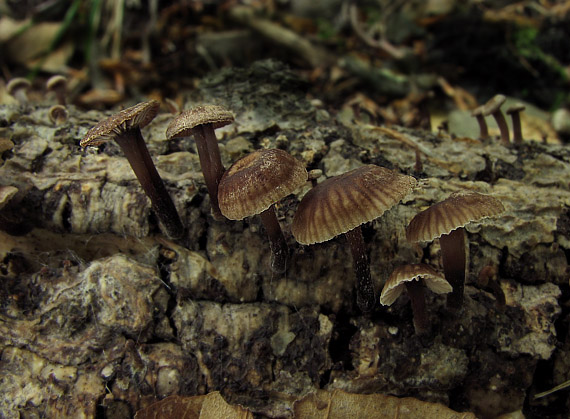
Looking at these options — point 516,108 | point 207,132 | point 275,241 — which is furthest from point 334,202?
point 516,108

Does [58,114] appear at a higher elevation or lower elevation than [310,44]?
higher

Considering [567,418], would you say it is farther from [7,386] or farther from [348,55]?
[348,55]

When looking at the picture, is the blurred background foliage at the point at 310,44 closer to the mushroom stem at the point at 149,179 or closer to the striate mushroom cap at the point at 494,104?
the striate mushroom cap at the point at 494,104

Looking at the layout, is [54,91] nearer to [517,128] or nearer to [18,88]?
[18,88]

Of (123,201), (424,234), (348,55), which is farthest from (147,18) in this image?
(424,234)

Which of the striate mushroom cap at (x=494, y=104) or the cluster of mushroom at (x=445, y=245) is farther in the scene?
the striate mushroom cap at (x=494, y=104)

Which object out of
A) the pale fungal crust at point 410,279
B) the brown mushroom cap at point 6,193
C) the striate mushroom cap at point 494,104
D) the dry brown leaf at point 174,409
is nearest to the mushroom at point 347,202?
the pale fungal crust at point 410,279

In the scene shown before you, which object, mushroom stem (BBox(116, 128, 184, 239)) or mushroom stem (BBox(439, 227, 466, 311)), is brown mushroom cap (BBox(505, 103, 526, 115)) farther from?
mushroom stem (BBox(116, 128, 184, 239))

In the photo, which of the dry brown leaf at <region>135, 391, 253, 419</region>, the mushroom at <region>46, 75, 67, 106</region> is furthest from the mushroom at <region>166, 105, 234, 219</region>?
the mushroom at <region>46, 75, 67, 106</region>
